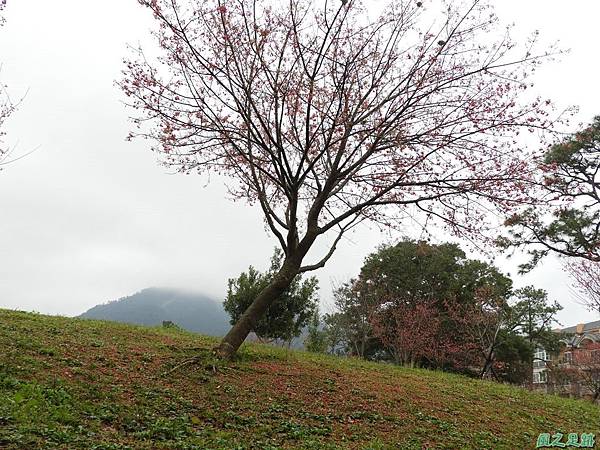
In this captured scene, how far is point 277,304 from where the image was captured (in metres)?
13.5

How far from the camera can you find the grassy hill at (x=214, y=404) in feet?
13.9

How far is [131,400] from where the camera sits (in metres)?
4.99

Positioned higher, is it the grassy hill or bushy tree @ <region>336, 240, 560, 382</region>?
bushy tree @ <region>336, 240, 560, 382</region>

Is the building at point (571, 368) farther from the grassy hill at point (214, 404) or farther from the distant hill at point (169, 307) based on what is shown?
the distant hill at point (169, 307)

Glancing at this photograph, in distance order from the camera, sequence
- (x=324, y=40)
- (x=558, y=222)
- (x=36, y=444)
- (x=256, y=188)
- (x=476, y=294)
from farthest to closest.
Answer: (x=476, y=294) → (x=558, y=222) → (x=256, y=188) → (x=324, y=40) → (x=36, y=444)

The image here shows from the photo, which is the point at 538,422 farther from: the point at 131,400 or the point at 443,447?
the point at 131,400

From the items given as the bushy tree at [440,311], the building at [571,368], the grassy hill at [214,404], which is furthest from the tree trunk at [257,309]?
the building at [571,368]

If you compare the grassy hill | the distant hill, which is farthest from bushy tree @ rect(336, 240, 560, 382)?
the distant hill

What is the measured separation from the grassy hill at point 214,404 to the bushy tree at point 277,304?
15.6ft

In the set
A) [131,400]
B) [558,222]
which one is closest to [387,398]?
[131,400]

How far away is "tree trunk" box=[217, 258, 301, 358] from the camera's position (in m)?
7.14

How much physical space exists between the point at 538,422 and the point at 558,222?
284 inches

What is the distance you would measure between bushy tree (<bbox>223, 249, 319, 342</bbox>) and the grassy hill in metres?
A: 4.75

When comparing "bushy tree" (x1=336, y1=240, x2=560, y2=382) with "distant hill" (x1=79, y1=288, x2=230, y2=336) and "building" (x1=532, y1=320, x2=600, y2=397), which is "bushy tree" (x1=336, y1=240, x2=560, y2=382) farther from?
"distant hill" (x1=79, y1=288, x2=230, y2=336)
